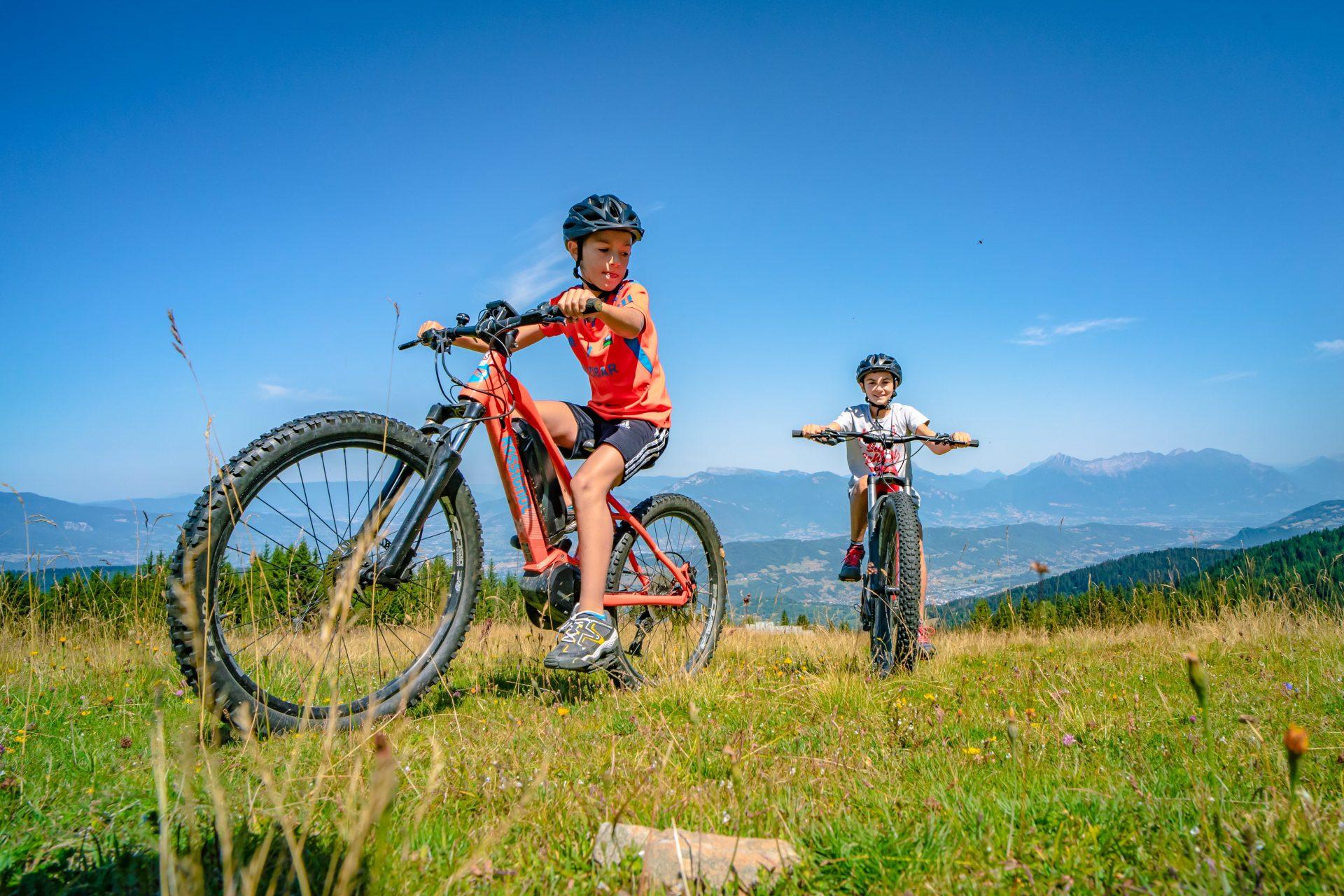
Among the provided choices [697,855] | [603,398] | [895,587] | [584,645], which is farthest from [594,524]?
[697,855]

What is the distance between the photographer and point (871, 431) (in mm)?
6102

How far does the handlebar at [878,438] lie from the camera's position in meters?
5.48

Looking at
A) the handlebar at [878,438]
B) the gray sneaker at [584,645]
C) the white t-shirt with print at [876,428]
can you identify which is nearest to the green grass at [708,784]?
the gray sneaker at [584,645]

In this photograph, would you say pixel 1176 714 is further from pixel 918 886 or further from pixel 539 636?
pixel 539 636

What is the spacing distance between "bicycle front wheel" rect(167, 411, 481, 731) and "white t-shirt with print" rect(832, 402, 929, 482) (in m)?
3.68

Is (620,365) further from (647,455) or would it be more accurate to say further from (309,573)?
(309,573)

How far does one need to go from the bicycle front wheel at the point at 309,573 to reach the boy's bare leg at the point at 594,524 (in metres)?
0.56

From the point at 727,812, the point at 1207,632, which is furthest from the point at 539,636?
the point at 1207,632

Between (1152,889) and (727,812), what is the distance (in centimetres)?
101

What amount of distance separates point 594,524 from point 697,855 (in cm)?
240

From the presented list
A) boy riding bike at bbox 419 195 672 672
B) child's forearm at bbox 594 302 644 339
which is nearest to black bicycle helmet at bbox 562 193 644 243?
boy riding bike at bbox 419 195 672 672

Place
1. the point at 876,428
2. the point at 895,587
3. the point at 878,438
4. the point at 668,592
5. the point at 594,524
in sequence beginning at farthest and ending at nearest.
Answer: the point at 876,428
the point at 878,438
the point at 668,592
the point at 895,587
the point at 594,524

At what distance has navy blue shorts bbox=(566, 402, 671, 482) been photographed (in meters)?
4.24

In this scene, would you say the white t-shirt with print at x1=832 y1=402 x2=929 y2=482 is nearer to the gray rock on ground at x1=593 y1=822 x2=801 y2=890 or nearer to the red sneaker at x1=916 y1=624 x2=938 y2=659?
the red sneaker at x1=916 y1=624 x2=938 y2=659
